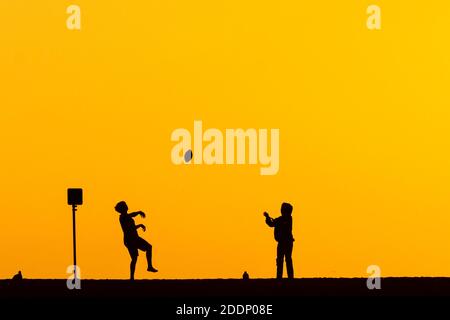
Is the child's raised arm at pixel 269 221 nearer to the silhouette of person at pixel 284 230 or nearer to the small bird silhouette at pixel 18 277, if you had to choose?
the silhouette of person at pixel 284 230

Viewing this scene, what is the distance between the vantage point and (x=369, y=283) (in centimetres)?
3234

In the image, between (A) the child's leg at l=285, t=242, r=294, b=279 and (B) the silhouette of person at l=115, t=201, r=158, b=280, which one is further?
(A) the child's leg at l=285, t=242, r=294, b=279

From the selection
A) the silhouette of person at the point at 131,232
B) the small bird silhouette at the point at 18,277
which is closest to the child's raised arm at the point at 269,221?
the silhouette of person at the point at 131,232

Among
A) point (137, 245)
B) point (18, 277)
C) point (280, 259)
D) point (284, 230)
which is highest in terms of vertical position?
point (284, 230)

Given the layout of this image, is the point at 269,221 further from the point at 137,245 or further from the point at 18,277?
the point at 18,277

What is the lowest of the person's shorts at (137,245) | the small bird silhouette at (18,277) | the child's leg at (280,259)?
the small bird silhouette at (18,277)

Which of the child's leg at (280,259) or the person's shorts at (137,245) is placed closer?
the person's shorts at (137,245)

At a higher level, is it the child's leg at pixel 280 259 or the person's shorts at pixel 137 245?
the person's shorts at pixel 137 245

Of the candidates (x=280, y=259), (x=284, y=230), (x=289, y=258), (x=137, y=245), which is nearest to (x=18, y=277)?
(x=137, y=245)

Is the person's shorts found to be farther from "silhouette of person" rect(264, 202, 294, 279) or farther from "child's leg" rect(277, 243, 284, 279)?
"child's leg" rect(277, 243, 284, 279)

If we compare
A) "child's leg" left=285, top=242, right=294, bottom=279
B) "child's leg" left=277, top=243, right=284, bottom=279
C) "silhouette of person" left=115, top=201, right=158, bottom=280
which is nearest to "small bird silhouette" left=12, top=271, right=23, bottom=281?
"silhouette of person" left=115, top=201, right=158, bottom=280
